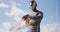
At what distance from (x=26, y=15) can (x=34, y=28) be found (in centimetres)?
31

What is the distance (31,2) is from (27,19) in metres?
0.36

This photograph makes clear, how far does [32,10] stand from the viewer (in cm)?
1070

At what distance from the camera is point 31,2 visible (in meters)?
10.6

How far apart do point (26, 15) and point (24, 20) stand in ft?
0.46

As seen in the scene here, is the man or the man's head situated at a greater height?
the man's head

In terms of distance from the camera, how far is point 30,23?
34.9 ft

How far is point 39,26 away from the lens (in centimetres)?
1069

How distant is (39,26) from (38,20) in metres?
0.15

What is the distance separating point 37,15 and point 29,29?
0.33m

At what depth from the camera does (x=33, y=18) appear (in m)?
10.6

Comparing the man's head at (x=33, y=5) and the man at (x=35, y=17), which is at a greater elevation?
the man's head at (x=33, y=5)

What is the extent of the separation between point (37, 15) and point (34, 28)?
271mm

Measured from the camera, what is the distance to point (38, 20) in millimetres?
10609

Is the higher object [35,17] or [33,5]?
[33,5]
